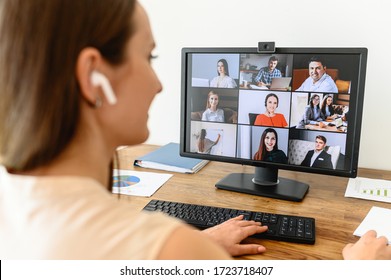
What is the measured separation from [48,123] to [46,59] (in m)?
0.09

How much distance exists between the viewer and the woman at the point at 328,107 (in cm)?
115

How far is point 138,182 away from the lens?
1.34 metres

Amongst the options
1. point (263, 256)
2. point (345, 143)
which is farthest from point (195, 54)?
point (263, 256)

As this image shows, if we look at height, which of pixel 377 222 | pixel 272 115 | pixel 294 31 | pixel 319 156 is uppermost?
pixel 294 31

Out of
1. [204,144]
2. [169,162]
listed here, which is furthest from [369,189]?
[169,162]

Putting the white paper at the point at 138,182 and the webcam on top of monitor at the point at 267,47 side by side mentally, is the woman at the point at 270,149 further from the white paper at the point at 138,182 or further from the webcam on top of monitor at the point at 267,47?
the white paper at the point at 138,182

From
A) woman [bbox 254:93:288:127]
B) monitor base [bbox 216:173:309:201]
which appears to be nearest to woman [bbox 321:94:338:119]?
woman [bbox 254:93:288:127]

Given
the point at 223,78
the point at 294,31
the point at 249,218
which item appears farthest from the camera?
the point at 294,31

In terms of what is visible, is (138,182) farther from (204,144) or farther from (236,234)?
(236,234)

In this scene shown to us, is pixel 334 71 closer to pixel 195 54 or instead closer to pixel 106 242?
pixel 195 54

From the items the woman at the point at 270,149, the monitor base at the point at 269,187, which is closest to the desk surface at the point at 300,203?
the monitor base at the point at 269,187

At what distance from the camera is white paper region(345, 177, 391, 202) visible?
1229 mm

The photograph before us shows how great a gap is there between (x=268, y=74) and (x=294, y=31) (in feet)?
1.29

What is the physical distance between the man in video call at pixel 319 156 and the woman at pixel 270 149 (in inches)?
2.8
